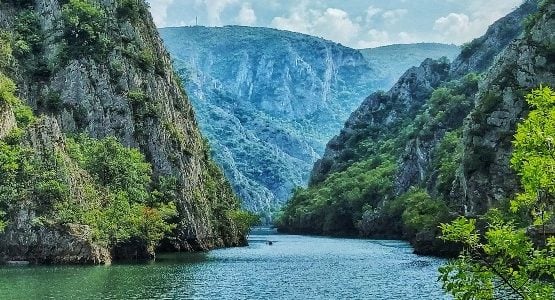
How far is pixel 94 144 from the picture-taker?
99875 millimetres

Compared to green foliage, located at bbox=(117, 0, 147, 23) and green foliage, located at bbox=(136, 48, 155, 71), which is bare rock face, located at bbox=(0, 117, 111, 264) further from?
green foliage, located at bbox=(117, 0, 147, 23)

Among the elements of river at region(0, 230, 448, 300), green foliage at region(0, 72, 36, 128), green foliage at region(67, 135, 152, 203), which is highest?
green foliage at region(0, 72, 36, 128)

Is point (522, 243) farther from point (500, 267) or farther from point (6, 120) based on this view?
point (6, 120)

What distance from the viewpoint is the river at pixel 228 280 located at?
2106 inches

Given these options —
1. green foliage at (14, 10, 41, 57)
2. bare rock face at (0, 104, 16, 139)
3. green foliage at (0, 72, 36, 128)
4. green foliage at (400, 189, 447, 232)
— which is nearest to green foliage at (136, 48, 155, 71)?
green foliage at (14, 10, 41, 57)

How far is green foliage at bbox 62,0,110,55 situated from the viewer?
11094cm

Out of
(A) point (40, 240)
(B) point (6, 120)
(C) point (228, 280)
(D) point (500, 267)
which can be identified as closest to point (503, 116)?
(C) point (228, 280)

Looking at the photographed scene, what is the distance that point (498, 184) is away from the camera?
97000 millimetres

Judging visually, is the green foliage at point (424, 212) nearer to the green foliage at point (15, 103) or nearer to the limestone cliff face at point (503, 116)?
the limestone cliff face at point (503, 116)

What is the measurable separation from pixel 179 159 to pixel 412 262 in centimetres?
4691

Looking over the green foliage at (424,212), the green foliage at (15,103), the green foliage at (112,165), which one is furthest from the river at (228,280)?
the green foliage at (15,103)

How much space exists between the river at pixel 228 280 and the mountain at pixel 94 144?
20.9 feet

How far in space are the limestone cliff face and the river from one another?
16.9 m

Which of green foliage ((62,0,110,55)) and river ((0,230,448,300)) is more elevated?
green foliage ((62,0,110,55))
